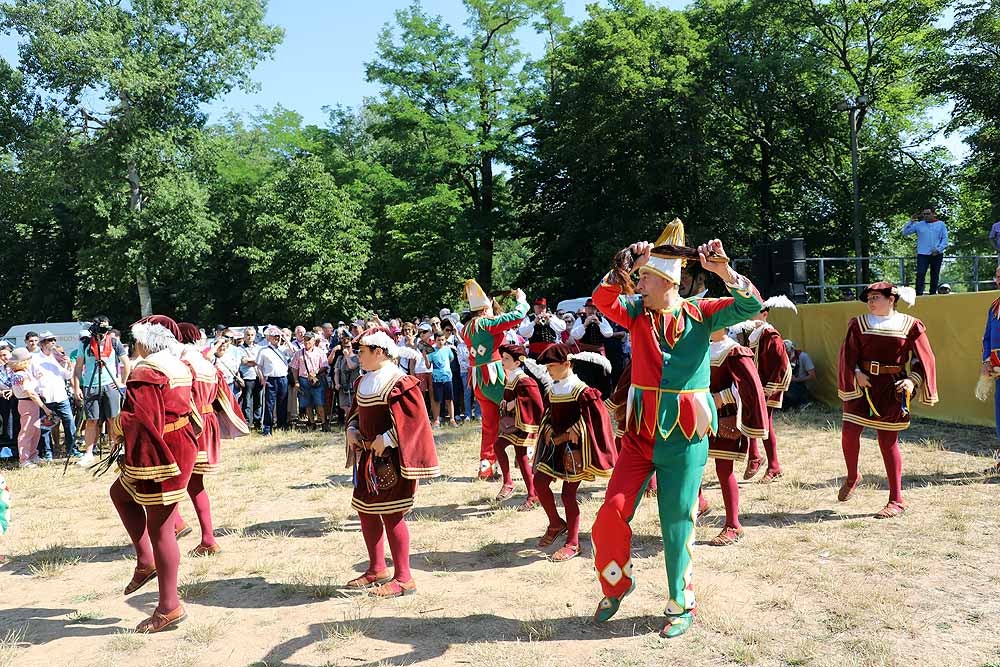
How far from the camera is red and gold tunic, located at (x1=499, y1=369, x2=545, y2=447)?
7508 mm

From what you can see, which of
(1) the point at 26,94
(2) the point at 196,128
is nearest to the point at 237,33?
(2) the point at 196,128

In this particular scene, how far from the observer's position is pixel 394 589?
18.1 feet

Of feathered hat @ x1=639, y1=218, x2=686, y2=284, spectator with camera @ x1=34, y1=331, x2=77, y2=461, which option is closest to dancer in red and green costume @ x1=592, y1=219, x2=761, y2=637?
feathered hat @ x1=639, y1=218, x2=686, y2=284

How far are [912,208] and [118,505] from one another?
89.1 ft

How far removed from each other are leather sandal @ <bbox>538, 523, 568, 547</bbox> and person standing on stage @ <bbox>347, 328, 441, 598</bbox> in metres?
1.29

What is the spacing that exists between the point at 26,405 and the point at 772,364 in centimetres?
1049

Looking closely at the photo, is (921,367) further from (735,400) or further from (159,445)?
(159,445)

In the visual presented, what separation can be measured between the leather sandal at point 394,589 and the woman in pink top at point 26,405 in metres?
8.45

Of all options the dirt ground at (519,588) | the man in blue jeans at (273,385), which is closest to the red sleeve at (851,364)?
the dirt ground at (519,588)

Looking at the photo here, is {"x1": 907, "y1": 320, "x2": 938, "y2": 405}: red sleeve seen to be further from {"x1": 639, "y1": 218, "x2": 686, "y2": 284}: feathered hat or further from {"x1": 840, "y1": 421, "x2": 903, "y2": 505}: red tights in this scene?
{"x1": 639, "y1": 218, "x2": 686, "y2": 284}: feathered hat

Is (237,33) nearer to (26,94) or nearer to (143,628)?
(26,94)

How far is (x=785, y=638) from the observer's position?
178 inches

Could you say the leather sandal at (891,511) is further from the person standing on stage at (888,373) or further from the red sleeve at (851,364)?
the red sleeve at (851,364)

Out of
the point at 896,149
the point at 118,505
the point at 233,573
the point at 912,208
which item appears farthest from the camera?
the point at 896,149
